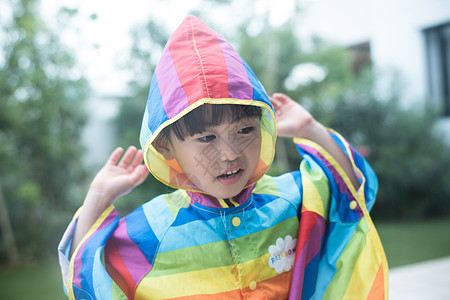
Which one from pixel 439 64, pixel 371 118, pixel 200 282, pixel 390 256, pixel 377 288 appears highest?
pixel 200 282

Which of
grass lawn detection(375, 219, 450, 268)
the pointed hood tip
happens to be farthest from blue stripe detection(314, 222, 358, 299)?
grass lawn detection(375, 219, 450, 268)

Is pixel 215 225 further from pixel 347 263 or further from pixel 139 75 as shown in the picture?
pixel 139 75

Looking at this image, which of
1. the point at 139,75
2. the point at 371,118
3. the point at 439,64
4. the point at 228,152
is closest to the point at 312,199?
the point at 228,152

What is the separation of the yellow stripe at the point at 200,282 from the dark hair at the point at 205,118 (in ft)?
0.95

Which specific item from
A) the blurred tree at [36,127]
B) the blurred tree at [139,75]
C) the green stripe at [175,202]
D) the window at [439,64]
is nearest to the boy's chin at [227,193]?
the green stripe at [175,202]

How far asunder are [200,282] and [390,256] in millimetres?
2400

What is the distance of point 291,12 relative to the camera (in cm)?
374

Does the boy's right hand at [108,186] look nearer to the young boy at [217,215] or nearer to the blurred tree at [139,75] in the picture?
the young boy at [217,215]

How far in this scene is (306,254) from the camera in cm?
99

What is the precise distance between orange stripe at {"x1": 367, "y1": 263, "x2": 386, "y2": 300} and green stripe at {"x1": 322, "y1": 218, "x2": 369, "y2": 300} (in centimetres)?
5

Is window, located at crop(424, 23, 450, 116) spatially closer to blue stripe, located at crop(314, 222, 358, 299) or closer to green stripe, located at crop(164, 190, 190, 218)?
blue stripe, located at crop(314, 222, 358, 299)

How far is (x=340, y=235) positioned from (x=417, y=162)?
3404 mm

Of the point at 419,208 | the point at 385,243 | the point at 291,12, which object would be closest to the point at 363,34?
the point at 291,12

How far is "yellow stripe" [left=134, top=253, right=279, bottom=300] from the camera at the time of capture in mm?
893
